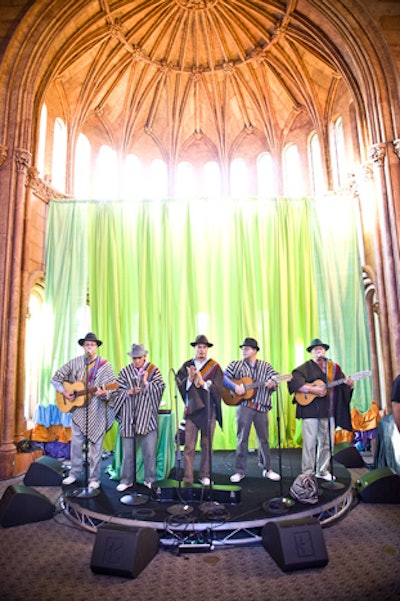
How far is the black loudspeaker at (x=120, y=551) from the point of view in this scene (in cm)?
366

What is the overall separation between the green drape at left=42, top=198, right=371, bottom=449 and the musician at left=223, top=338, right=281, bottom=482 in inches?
98.0

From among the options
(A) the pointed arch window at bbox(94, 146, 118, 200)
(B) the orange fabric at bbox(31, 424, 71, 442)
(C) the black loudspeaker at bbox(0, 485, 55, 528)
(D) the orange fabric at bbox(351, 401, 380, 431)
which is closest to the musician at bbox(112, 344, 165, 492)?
(C) the black loudspeaker at bbox(0, 485, 55, 528)

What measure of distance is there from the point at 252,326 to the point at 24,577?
6.08 metres

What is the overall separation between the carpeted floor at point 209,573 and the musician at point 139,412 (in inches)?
47.2

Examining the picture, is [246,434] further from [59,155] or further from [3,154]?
[59,155]

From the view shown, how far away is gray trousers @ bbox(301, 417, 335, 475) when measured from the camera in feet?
18.5

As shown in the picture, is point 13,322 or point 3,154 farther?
point 3,154

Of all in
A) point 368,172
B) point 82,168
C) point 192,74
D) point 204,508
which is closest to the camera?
point 204,508

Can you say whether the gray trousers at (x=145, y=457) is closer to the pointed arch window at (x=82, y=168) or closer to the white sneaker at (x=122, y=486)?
the white sneaker at (x=122, y=486)

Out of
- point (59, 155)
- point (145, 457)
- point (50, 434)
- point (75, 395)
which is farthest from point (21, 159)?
point (145, 457)

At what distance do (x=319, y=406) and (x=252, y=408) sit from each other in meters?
0.96

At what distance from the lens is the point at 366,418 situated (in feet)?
27.0

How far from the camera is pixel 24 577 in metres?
3.67

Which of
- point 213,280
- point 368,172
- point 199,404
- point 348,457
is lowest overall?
point 348,457
